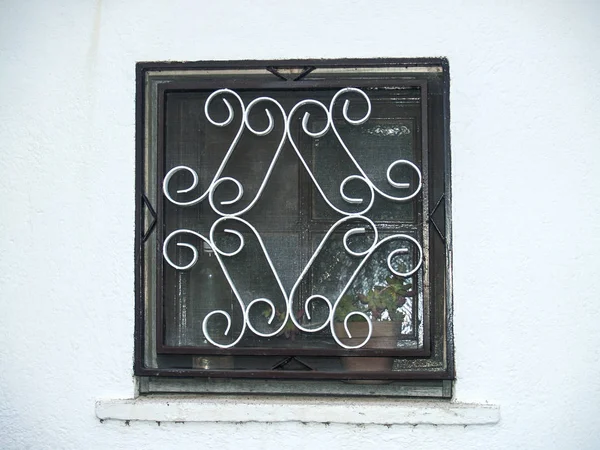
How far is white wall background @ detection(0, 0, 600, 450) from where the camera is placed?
2379 millimetres

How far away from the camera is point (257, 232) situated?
250 centimetres

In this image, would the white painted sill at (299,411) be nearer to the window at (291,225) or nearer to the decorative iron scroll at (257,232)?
the window at (291,225)

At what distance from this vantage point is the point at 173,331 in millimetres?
2523

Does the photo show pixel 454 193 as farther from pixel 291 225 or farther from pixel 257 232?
pixel 257 232

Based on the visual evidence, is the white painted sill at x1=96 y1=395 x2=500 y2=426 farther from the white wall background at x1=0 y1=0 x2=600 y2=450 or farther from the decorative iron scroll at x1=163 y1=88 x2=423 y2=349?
the decorative iron scroll at x1=163 y1=88 x2=423 y2=349

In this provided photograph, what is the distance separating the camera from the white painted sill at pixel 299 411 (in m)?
2.36

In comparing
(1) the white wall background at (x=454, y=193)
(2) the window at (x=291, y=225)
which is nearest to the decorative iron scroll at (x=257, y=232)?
(2) the window at (x=291, y=225)

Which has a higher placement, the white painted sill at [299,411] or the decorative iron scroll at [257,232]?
the decorative iron scroll at [257,232]

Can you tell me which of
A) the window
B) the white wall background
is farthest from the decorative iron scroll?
the white wall background

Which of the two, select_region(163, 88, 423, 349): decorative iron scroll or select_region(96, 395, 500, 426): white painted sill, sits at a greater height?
select_region(163, 88, 423, 349): decorative iron scroll

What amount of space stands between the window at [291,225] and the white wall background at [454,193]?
0.26 feet

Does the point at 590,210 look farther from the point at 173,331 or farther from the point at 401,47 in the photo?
the point at 173,331

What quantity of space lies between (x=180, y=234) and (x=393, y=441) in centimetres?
101

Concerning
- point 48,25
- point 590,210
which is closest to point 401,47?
point 590,210
